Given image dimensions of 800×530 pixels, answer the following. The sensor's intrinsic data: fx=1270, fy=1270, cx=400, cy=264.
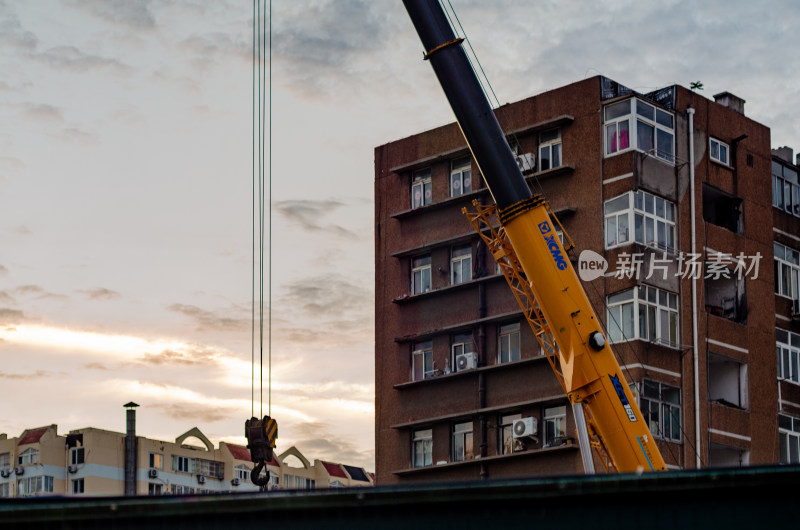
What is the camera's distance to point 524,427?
1533 inches

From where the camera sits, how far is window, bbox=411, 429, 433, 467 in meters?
42.5

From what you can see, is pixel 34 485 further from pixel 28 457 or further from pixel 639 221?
pixel 639 221

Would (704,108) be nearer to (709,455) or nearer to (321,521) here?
(709,455)

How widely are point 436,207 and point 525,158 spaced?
4164 mm

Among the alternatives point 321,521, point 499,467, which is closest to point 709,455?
point 499,467

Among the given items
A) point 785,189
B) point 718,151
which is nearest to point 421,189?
point 718,151

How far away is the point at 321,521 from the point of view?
1024cm

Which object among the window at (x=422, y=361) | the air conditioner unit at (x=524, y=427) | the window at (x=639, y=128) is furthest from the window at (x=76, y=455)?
the window at (x=639, y=128)

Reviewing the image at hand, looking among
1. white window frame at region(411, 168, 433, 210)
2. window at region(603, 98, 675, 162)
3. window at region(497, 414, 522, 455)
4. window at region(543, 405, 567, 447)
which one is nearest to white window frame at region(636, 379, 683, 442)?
window at region(543, 405, 567, 447)

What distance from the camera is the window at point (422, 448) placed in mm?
42500

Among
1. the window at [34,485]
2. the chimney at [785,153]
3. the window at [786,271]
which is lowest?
the window at [34,485]

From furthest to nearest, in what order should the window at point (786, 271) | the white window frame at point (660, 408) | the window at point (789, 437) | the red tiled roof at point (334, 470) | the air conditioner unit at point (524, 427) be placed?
the red tiled roof at point (334, 470), the window at point (786, 271), the window at point (789, 437), the air conditioner unit at point (524, 427), the white window frame at point (660, 408)

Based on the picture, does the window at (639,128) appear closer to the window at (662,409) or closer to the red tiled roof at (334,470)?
the window at (662,409)

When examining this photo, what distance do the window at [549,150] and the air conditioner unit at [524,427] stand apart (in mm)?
8163
